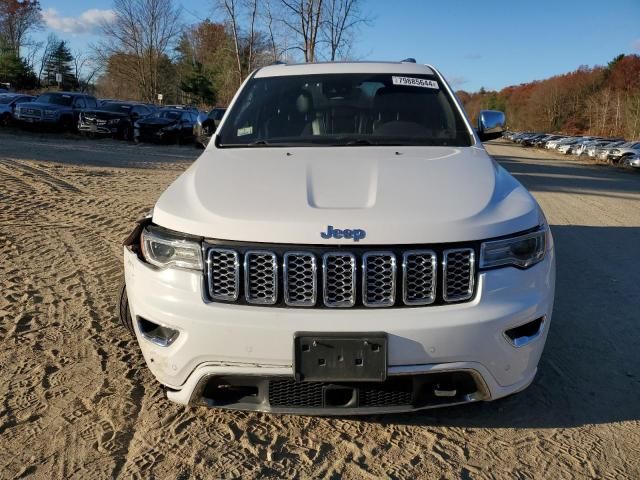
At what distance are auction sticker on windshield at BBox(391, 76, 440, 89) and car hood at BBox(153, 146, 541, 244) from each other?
1.12m

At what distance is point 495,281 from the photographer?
2516 mm

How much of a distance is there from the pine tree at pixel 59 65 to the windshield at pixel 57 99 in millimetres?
50195

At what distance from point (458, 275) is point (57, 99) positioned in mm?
23294

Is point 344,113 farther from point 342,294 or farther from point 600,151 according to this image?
point 600,151

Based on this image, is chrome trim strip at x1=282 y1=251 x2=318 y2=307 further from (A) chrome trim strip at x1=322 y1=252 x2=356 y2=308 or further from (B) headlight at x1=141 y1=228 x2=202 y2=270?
(B) headlight at x1=141 y1=228 x2=202 y2=270

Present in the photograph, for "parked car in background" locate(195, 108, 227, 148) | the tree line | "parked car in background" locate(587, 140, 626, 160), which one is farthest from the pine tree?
"parked car in background" locate(195, 108, 227, 148)

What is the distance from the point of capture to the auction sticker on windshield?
427cm

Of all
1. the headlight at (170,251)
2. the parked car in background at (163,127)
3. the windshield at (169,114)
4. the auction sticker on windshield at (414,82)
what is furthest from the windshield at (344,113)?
the windshield at (169,114)

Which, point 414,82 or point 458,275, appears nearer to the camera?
point 458,275

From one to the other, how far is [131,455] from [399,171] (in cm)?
188

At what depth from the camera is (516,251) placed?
2.61m

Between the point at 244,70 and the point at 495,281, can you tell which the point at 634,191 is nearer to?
the point at 495,281

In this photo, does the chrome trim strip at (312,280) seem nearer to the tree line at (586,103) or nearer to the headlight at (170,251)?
the headlight at (170,251)

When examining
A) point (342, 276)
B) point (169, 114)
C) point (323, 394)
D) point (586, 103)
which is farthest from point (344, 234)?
point (586, 103)
